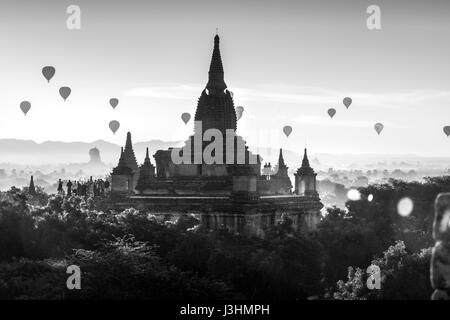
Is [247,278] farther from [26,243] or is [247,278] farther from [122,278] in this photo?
[26,243]

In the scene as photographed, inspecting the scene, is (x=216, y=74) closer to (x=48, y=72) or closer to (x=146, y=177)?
(x=146, y=177)

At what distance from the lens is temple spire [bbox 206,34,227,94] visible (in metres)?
110

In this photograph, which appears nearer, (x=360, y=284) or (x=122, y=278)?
(x=122, y=278)

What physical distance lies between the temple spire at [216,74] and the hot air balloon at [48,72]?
66.8 ft

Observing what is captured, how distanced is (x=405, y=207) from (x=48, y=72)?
4062cm

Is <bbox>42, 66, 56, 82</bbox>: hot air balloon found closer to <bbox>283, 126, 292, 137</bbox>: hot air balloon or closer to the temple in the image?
the temple

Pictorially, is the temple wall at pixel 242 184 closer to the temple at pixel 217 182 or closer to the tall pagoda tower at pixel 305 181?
the temple at pixel 217 182

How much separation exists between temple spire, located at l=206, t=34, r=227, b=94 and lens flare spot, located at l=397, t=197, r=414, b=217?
75.2 ft

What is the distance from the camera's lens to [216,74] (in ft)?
361

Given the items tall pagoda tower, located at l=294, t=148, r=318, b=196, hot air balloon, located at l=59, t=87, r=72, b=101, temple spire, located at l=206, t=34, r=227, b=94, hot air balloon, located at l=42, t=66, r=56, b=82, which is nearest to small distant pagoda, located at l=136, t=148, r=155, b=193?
temple spire, located at l=206, t=34, r=227, b=94

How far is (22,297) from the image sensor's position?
5312 centimetres
